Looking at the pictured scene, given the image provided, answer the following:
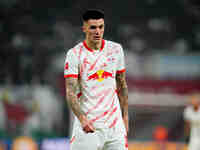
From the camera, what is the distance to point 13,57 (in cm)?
1310

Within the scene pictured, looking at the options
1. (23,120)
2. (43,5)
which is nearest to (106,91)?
(23,120)

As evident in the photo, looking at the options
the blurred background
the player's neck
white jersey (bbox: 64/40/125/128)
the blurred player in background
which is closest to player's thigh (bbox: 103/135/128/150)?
white jersey (bbox: 64/40/125/128)

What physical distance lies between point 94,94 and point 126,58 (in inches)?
361

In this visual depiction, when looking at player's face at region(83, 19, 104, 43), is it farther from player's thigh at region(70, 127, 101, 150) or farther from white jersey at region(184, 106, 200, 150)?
white jersey at region(184, 106, 200, 150)

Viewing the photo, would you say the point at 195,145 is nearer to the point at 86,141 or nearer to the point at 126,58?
the point at 126,58

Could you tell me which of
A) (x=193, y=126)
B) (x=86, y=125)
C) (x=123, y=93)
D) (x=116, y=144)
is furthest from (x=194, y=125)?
(x=86, y=125)

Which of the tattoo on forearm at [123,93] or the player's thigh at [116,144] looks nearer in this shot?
the player's thigh at [116,144]

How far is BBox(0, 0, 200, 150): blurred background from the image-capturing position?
12.2 metres

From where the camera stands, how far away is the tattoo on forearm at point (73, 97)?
12.0 ft

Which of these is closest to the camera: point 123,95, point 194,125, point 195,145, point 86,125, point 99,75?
point 86,125

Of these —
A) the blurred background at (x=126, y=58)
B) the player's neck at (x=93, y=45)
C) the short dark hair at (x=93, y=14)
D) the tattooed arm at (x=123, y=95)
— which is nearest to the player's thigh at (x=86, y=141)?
the tattooed arm at (x=123, y=95)

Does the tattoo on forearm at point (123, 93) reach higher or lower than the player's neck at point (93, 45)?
lower

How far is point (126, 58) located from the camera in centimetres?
1283

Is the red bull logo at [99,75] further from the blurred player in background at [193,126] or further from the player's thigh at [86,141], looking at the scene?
the blurred player in background at [193,126]
